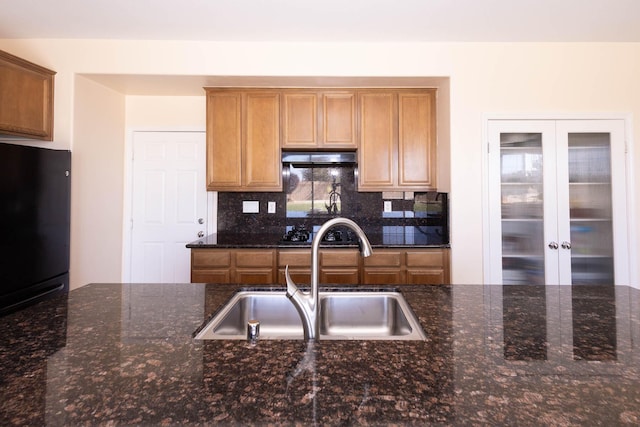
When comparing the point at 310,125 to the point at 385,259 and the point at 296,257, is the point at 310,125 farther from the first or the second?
the point at 385,259

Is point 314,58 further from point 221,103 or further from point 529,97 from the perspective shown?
point 529,97

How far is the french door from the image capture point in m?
2.76

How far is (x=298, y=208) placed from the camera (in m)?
3.44

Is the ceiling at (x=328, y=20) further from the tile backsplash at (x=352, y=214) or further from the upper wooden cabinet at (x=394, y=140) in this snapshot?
the tile backsplash at (x=352, y=214)

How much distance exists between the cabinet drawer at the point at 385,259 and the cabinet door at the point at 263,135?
1.13 metres

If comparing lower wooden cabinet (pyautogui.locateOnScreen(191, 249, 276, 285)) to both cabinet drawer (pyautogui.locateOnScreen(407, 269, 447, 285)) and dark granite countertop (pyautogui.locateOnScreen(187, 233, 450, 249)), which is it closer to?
dark granite countertop (pyautogui.locateOnScreen(187, 233, 450, 249))

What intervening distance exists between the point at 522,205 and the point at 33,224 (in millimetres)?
3786

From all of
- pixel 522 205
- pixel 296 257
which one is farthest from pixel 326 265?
pixel 522 205

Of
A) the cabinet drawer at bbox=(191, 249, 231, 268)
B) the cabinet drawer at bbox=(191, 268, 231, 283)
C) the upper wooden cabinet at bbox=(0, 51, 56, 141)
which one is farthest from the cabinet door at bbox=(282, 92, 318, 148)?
the upper wooden cabinet at bbox=(0, 51, 56, 141)

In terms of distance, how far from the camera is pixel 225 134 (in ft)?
10.1

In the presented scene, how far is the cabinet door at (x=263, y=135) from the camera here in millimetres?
3064

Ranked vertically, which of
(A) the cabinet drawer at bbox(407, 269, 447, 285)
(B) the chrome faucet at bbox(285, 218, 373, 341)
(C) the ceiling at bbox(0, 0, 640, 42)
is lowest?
(A) the cabinet drawer at bbox(407, 269, 447, 285)

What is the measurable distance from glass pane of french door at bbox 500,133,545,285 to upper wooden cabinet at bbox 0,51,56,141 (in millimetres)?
3829

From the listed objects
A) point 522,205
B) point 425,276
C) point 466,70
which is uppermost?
point 466,70
